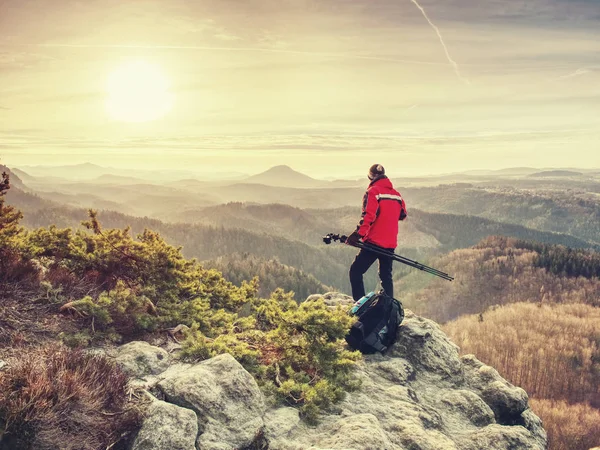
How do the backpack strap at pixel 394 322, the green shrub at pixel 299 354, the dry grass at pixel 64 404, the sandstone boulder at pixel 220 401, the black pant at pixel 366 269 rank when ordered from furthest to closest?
the black pant at pixel 366 269, the backpack strap at pixel 394 322, the green shrub at pixel 299 354, the sandstone boulder at pixel 220 401, the dry grass at pixel 64 404

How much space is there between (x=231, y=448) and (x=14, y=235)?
759cm

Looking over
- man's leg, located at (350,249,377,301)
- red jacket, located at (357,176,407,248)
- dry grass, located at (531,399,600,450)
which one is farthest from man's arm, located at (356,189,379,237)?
dry grass, located at (531,399,600,450)

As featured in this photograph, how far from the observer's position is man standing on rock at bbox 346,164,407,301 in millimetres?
12438

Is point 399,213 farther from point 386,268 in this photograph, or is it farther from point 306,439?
point 306,439

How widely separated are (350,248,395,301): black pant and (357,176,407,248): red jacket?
391 mm

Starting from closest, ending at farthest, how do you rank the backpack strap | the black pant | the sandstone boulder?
the sandstone boulder, the backpack strap, the black pant

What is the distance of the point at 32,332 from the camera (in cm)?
837

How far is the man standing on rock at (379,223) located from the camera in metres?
12.4

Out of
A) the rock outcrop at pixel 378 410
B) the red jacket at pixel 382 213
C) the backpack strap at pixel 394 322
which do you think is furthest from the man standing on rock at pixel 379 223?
the rock outcrop at pixel 378 410

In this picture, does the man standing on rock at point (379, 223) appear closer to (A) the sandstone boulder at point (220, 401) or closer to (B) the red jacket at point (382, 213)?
(B) the red jacket at point (382, 213)

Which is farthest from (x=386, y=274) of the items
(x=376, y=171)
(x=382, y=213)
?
(x=376, y=171)

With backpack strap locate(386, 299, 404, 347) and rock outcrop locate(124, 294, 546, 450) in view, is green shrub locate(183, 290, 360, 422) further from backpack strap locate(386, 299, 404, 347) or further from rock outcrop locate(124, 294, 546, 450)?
backpack strap locate(386, 299, 404, 347)

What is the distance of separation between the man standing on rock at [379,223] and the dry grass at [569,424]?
4503 cm

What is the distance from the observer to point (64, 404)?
5.48 meters
